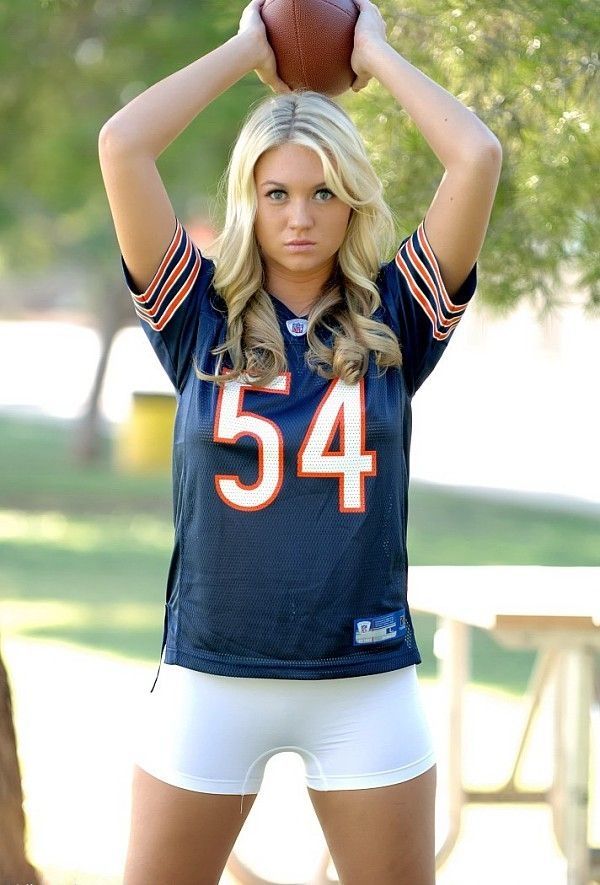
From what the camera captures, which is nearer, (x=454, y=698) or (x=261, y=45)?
(x=261, y=45)

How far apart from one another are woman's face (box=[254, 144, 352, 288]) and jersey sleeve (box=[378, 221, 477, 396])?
132 millimetres

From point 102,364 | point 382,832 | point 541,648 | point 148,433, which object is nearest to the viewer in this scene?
point 382,832

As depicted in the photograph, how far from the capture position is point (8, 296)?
2377 inches

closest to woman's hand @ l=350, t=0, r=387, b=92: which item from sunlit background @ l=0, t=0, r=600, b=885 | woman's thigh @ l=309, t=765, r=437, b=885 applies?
sunlit background @ l=0, t=0, r=600, b=885

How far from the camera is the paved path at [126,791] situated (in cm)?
442

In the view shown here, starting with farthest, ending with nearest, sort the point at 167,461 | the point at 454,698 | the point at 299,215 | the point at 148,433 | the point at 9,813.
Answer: the point at 167,461, the point at 148,433, the point at 454,698, the point at 9,813, the point at 299,215

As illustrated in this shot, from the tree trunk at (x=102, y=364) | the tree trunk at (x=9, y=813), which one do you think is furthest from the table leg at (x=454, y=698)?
the tree trunk at (x=102, y=364)

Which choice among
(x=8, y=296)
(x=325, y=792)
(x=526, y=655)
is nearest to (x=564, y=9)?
(x=325, y=792)

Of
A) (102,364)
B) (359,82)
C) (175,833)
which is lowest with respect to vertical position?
(175,833)

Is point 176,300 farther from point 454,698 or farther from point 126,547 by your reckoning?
point 126,547

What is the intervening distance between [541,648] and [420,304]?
1861mm

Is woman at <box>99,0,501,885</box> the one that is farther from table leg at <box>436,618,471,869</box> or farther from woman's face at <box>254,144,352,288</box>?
table leg at <box>436,618,471,869</box>

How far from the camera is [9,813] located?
130 inches

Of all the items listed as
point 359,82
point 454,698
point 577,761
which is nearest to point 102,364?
point 454,698
